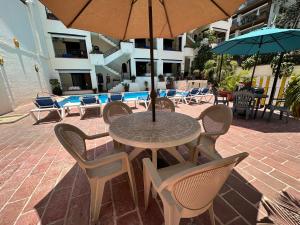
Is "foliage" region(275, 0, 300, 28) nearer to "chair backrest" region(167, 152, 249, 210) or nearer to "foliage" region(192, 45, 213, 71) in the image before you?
"foliage" region(192, 45, 213, 71)

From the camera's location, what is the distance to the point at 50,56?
1217cm

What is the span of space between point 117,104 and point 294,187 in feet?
10.1

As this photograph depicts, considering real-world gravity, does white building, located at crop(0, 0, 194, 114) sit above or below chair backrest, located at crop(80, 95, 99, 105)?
above

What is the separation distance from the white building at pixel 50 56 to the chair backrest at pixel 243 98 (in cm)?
934

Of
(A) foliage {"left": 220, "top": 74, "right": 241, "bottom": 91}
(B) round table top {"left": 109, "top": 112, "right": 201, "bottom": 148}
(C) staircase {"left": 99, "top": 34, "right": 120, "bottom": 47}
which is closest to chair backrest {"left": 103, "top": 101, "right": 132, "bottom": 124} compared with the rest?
(B) round table top {"left": 109, "top": 112, "right": 201, "bottom": 148}

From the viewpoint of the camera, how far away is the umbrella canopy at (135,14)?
172cm

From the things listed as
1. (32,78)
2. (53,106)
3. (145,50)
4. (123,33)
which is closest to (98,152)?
(123,33)

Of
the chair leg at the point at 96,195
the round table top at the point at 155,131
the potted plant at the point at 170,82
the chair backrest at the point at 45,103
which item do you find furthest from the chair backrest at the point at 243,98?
the potted plant at the point at 170,82

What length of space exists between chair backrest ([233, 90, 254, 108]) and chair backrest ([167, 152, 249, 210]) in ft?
13.6

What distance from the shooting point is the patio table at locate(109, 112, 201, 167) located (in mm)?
1404

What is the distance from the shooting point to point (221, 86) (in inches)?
326

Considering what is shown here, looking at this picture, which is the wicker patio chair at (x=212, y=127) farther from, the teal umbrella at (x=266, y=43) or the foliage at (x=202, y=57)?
the foliage at (x=202, y=57)

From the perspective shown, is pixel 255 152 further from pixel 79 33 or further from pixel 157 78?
pixel 79 33

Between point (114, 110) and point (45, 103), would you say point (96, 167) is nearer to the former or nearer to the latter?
point (114, 110)
